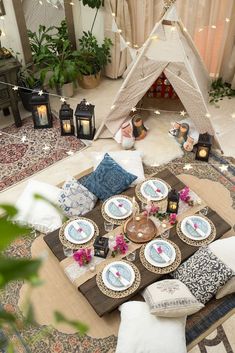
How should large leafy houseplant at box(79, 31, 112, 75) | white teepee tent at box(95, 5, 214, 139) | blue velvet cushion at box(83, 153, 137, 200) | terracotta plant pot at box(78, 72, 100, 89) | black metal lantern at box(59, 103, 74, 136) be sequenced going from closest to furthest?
1. blue velvet cushion at box(83, 153, 137, 200)
2. white teepee tent at box(95, 5, 214, 139)
3. black metal lantern at box(59, 103, 74, 136)
4. large leafy houseplant at box(79, 31, 112, 75)
5. terracotta plant pot at box(78, 72, 100, 89)

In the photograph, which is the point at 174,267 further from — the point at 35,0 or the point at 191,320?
the point at 35,0

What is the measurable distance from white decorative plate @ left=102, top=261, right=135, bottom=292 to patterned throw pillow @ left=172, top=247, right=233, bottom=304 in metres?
0.36

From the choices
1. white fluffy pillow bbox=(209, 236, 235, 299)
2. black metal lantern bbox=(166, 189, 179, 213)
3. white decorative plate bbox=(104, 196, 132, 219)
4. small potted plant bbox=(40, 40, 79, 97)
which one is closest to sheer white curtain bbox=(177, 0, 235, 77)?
small potted plant bbox=(40, 40, 79, 97)

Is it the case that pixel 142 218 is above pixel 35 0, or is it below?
below

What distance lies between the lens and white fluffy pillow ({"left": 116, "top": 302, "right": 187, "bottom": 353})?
7.90 ft

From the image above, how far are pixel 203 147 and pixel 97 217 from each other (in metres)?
1.42

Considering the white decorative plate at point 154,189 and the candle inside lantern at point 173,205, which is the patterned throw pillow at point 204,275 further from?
the white decorative plate at point 154,189

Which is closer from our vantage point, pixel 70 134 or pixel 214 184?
pixel 214 184

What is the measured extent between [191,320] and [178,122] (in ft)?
7.46

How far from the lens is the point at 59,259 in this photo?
2969 millimetres

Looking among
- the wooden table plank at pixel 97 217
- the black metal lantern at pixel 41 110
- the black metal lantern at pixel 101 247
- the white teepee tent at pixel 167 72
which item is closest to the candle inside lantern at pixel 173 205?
the wooden table plank at pixel 97 217

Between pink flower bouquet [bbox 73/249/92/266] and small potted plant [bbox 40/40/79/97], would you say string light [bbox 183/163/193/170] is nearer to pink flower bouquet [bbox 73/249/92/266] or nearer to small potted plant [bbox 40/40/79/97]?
pink flower bouquet [bbox 73/249/92/266]

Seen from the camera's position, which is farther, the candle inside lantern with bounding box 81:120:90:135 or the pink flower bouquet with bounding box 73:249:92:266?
the candle inside lantern with bounding box 81:120:90:135

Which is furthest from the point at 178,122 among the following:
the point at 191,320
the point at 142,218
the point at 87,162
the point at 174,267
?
the point at 191,320
